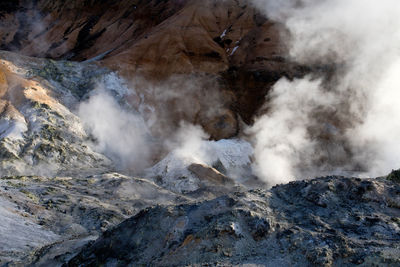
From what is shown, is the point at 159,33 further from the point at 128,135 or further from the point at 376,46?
the point at 376,46

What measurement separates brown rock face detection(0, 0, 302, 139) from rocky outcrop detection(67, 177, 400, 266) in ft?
43.1

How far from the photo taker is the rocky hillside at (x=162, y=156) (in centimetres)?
600

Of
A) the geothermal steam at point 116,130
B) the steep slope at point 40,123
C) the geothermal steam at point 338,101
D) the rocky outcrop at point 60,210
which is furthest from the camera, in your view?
the geothermal steam at point 338,101

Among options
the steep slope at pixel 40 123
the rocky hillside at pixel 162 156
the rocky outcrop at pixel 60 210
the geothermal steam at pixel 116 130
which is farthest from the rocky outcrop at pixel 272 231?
the geothermal steam at pixel 116 130

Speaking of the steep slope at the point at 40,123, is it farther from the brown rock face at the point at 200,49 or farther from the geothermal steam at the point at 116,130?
the brown rock face at the point at 200,49

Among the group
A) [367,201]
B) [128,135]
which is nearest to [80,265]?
[367,201]

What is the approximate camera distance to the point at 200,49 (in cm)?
2319

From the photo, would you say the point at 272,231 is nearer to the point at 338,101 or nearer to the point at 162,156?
the point at 162,156

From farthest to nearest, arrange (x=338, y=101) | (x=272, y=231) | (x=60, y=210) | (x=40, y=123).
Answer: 1. (x=338, y=101)
2. (x=40, y=123)
3. (x=60, y=210)
4. (x=272, y=231)

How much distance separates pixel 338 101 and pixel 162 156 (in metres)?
9.29

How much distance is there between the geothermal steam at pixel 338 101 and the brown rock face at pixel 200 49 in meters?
1.29

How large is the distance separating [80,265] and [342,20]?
19.8 meters

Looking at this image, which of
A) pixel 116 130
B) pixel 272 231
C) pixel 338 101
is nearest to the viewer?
pixel 272 231

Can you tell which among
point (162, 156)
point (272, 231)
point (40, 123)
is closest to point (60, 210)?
point (272, 231)
